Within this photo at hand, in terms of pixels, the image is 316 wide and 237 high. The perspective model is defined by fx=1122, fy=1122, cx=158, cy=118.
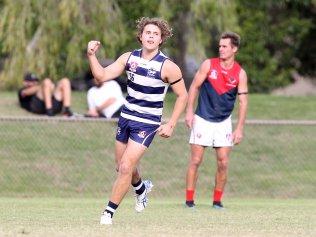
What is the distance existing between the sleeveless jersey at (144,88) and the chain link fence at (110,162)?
6.74 m

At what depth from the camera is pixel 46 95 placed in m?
19.2

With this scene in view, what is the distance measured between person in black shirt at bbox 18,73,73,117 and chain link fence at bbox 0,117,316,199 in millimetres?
892

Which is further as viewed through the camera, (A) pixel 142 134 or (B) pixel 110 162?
(B) pixel 110 162

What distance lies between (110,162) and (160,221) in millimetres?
7160

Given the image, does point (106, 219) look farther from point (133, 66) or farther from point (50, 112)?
point (50, 112)

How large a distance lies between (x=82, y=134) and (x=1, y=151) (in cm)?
144

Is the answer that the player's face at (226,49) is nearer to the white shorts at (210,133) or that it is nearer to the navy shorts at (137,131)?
the white shorts at (210,133)

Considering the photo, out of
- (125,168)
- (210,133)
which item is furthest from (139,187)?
(210,133)

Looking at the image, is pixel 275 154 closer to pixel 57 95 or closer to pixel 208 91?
pixel 57 95

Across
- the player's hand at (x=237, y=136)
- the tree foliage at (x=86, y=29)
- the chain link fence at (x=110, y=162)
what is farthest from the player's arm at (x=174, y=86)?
the tree foliage at (x=86, y=29)

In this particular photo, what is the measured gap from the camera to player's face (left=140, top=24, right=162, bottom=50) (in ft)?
35.4

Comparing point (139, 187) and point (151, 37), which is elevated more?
point (151, 37)

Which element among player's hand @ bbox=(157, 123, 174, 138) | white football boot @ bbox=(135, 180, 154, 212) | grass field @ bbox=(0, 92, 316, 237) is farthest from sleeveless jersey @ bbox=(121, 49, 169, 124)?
grass field @ bbox=(0, 92, 316, 237)

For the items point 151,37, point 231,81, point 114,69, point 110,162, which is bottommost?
point 110,162
